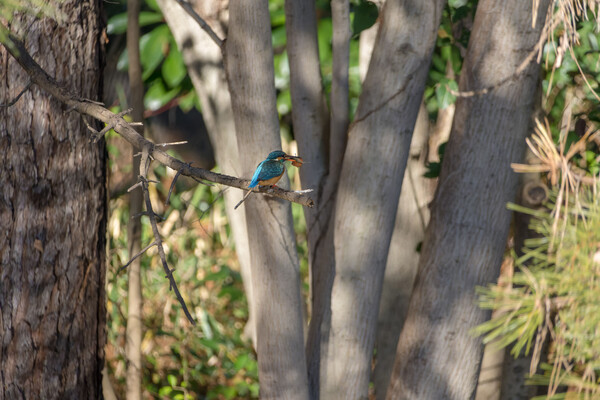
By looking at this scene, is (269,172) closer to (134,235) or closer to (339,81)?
(339,81)

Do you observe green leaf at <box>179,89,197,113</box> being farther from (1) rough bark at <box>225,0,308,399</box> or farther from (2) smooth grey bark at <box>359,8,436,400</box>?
(1) rough bark at <box>225,0,308,399</box>

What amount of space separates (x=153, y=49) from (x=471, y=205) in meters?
2.53

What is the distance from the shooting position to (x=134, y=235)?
11.6 ft

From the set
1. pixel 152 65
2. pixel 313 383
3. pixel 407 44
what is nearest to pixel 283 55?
pixel 152 65

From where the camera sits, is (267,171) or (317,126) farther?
(317,126)

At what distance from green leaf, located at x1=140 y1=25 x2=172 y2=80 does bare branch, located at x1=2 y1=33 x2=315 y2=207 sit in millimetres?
2164

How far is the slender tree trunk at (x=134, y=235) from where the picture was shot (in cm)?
340

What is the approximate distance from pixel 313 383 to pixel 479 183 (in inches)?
44.8

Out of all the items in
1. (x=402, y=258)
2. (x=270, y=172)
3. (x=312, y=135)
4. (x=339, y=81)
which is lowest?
(x=402, y=258)

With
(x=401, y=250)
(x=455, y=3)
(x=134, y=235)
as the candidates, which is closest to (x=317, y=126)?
(x=401, y=250)

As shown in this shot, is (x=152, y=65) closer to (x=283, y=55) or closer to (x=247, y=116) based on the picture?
(x=283, y=55)

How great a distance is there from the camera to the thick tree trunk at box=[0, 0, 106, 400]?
2.39 m

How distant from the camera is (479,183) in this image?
2.68 metres

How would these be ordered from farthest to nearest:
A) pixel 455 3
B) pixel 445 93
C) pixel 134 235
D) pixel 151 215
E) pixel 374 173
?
1. pixel 134 235
2. pixel 455 3
3. pixel 445 93
4. pixel 374 173
5. pixel 151 215
